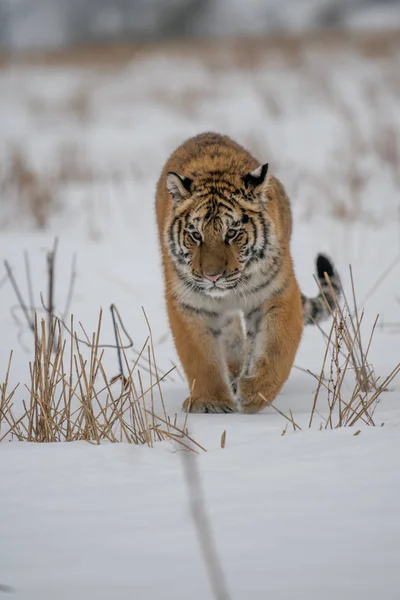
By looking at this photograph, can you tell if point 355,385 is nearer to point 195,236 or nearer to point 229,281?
point 229,281

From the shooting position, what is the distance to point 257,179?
14.9 ft

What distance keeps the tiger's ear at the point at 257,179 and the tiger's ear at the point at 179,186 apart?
0.28 m

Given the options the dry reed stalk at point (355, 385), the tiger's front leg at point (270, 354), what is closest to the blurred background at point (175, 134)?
the tiger's front leg at point (270, 354)

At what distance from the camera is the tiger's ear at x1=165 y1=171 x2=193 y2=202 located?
457cm

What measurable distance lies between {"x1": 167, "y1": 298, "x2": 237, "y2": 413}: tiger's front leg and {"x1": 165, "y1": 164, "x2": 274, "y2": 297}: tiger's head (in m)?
0.18

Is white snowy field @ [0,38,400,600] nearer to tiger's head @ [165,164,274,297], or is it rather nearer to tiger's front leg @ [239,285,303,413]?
tiger's front leg @ [239,285,303,413]

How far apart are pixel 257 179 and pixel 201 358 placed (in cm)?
90

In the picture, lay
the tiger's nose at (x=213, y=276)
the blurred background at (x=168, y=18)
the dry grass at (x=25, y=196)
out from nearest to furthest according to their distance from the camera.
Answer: the tiger's nose at (x=213, y=276) < the dry grass at (x=25, y=196) < the blurred background at (x=168, y=18)

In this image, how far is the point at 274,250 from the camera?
4.55m

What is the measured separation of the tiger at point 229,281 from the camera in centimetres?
446

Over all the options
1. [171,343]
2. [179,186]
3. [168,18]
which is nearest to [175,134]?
[171,343]

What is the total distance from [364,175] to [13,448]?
27.7 feet

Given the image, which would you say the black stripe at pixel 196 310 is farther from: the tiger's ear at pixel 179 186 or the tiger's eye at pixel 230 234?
the tiger's ear at pixel 179 186

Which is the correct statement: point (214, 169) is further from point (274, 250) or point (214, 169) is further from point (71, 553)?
point (71, 553)
